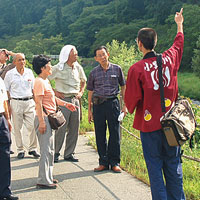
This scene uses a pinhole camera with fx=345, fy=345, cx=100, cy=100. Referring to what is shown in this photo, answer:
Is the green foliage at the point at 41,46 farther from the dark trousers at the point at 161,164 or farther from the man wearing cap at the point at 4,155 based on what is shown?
the dark trousers at the point at 161,164

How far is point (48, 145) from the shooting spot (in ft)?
14.5

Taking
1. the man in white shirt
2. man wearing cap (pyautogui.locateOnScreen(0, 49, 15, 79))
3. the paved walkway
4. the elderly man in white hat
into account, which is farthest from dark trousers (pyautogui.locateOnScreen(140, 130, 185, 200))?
man wearing cap (pyautogui.locateOnScreen(0, 49, 15, 79))

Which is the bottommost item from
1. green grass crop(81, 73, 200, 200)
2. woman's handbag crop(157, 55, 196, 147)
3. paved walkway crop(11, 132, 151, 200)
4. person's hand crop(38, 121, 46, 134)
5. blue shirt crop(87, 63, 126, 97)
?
paved walkway crop(11, 132, 151, 200)

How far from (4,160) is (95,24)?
232 ft

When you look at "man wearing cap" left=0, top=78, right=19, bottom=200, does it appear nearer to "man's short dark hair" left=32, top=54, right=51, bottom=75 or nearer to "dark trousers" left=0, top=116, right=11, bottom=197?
"dark trousers" left=0, top=116, right=11, bottom=197

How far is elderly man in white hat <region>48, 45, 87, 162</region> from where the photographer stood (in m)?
5.54

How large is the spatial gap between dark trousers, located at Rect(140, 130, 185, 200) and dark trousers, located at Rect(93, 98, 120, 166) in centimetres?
193

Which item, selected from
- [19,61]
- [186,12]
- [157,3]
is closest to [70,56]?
[19,61]

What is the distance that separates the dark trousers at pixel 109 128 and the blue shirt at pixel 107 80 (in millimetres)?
148

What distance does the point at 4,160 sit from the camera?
13.1 feet

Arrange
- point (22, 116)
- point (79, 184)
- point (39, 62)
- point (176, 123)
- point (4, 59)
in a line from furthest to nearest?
1. point (4, 59)
2. point (22, 116)
3. point (79, 184)
4. point (39, 62)
5. point (176, 123)

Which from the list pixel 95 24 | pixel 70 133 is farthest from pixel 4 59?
pixel 95 24

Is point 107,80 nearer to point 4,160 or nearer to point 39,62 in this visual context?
point 39,62

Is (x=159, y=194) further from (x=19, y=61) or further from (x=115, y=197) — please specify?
(x=19, y=61)
